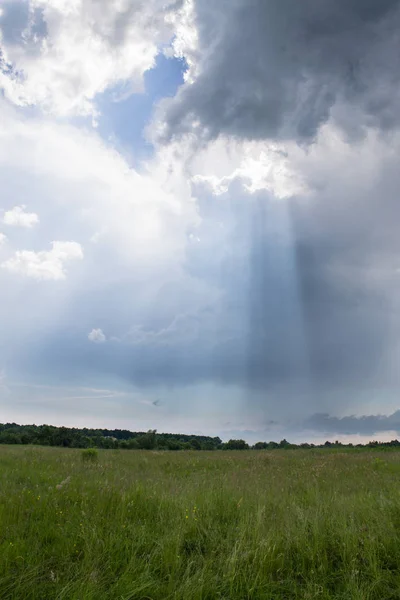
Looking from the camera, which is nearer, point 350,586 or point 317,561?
point 350,586

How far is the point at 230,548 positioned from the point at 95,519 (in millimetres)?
1876

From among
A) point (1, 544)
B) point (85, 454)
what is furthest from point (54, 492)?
point (85, 454)

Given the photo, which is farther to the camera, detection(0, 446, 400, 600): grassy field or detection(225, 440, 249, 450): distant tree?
detection(225, 440, 249, 450): distant tree

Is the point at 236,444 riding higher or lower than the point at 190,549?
lower

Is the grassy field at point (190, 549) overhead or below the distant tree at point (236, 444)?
overhead

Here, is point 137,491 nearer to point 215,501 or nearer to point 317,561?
point 215,501

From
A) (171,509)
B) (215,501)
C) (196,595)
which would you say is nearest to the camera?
(196,595)

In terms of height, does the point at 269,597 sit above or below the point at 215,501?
below

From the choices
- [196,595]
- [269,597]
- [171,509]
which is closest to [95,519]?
[171,509]

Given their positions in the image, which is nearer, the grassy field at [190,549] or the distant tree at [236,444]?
the grassy field at [190,549]

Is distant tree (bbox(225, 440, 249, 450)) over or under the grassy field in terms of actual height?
under

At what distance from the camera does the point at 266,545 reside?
3.99 metres

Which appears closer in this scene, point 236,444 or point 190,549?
point 190,549

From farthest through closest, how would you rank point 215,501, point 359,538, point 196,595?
1. point 215,501
2. point 359,538
3. point 196,595
